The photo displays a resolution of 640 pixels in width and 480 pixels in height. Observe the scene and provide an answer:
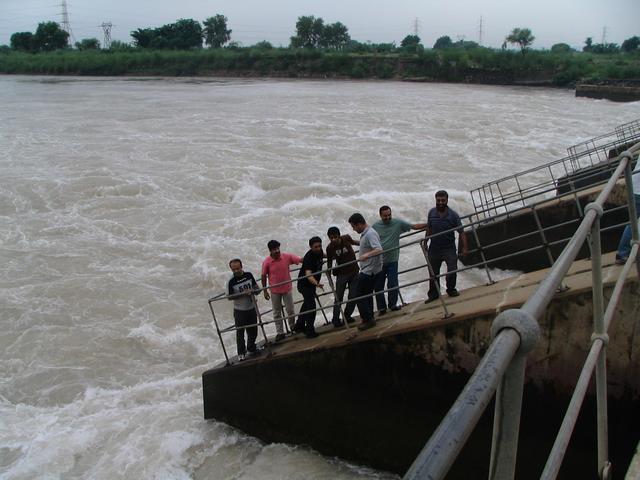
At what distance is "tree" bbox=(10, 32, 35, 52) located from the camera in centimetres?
11669

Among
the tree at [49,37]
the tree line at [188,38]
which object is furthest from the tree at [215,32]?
the tree at [49,37]

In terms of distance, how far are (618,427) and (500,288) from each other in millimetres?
1773

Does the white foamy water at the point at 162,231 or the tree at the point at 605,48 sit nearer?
the white foamy water at the point at 162,231

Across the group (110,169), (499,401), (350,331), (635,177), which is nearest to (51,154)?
(110,169)

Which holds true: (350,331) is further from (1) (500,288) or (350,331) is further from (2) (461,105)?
(2) (461,105)

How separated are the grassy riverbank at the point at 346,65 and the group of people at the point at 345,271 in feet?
229

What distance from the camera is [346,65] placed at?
85.4 meters

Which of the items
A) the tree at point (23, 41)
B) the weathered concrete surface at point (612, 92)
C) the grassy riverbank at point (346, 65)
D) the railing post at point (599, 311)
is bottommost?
the railing post at point (599, 311)

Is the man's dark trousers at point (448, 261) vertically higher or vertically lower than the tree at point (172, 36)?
lower

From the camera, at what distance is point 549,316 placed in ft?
16.6

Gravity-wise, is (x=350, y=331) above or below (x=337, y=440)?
above

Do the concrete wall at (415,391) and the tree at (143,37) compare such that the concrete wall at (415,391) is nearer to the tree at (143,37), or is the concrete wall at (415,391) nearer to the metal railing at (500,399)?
the metal railing at (500,399)

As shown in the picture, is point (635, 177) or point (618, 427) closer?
point (618, 427)

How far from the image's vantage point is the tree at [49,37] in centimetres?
11712
